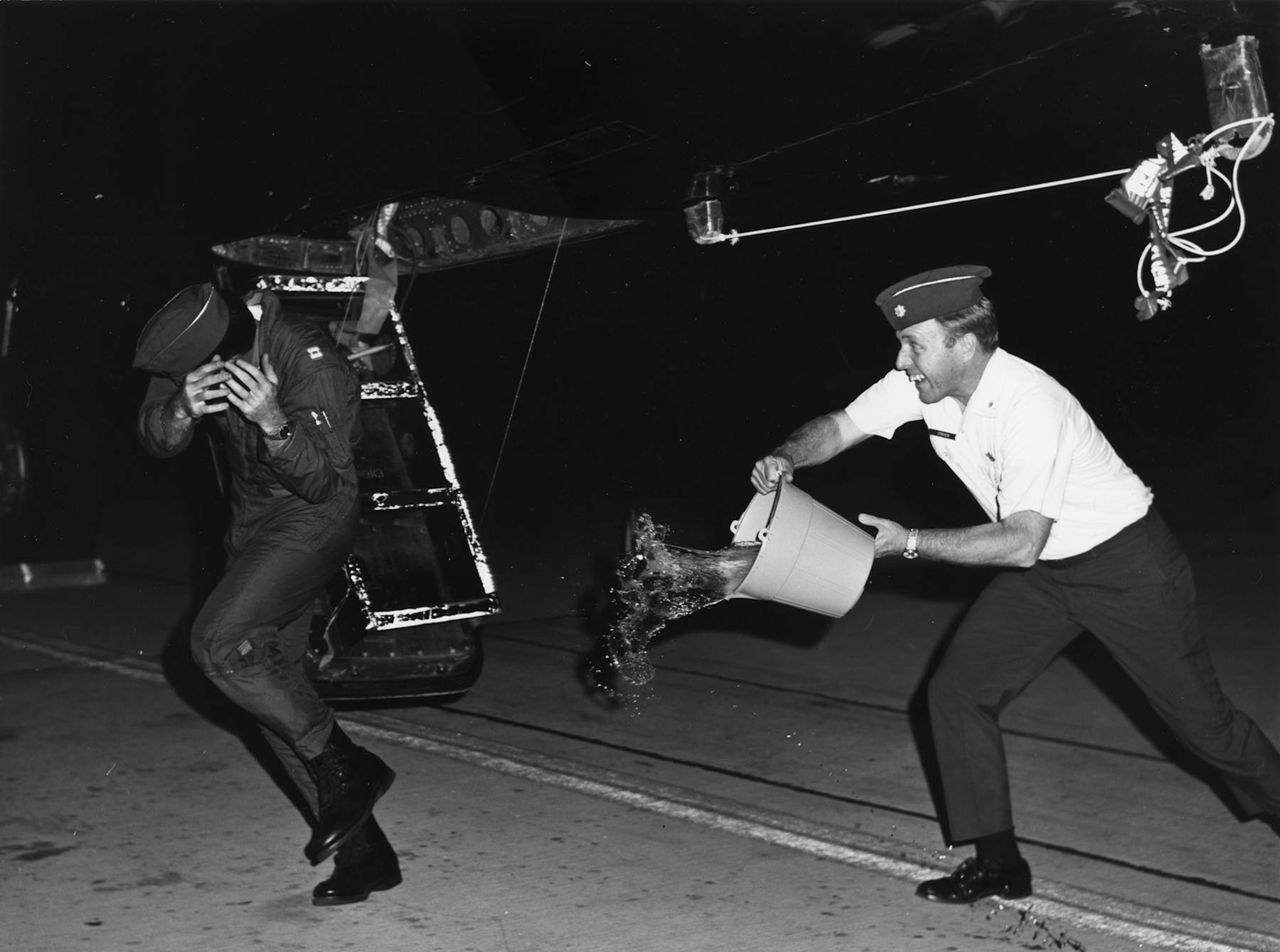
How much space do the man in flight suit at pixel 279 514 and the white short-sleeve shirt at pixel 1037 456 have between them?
68.9 inches

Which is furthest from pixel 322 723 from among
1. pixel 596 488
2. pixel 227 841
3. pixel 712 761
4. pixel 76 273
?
pixel 596 488

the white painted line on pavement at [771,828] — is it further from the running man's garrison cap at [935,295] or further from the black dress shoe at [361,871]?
the running man's garrison cap at [935,295]

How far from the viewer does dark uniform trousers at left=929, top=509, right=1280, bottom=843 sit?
11.6 ft

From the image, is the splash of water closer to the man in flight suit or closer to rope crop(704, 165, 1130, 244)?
the man in flight suit

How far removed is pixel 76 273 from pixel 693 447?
7.20 meters

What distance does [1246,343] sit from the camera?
14117mm

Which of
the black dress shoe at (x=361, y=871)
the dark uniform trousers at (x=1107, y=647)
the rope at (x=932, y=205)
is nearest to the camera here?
the dark uniform trousers at (x=1107, y=647)

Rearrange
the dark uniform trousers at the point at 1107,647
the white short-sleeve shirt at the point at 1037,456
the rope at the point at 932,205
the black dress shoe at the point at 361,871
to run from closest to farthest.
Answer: the white short-sleeve shirt at the point at 1037,456, the dark uniform trousers at the point at 1107,647, the black dress shoe at the point at 361,871, the rope at the point at 932,205

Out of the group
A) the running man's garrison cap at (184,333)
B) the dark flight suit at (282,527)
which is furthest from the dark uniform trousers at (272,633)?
the running man's garrison cap at (184,333)

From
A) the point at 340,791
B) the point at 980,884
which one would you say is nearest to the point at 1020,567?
the point at 980,884

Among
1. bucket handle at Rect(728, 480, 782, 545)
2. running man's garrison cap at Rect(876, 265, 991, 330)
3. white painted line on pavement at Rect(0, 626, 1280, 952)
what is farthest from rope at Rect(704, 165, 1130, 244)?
white painted line on pavement at Rect(0, 626, 1280, 952)

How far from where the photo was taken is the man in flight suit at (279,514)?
12.1ft

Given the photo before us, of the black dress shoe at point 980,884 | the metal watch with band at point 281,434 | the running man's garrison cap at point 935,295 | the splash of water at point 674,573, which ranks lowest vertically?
the black dress shoe at point 980,884

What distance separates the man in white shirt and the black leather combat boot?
1.63 m
